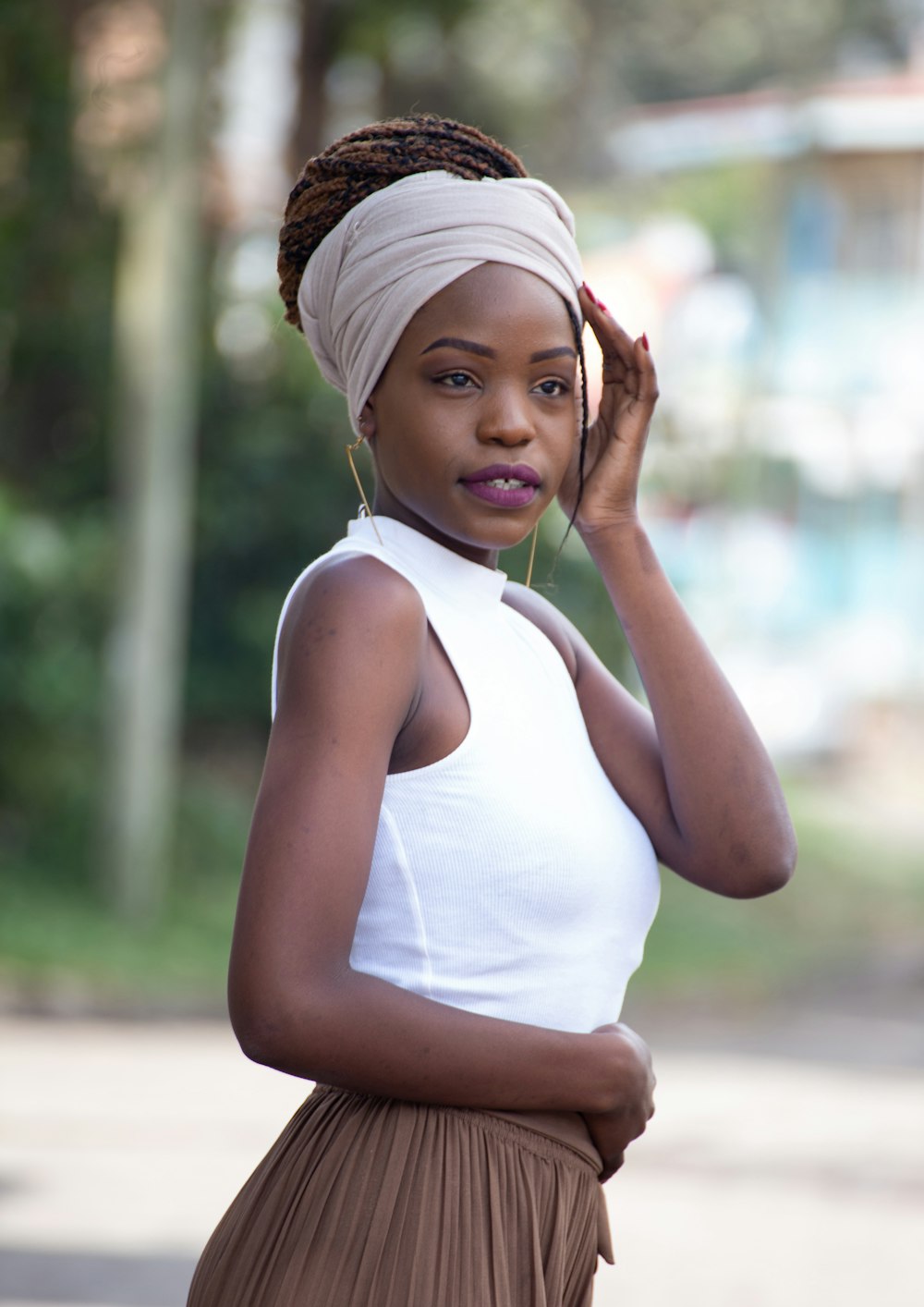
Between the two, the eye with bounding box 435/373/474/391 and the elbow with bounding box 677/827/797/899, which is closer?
the eye with bounding box 435/373/474/391

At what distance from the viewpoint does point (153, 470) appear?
8883 millimetres

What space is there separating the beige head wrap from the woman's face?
0.02 meters

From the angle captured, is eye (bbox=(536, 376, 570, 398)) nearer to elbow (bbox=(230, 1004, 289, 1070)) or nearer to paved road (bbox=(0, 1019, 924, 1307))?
elbow (bbox=(230, 1004, 289, 1070))

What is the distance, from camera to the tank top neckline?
1619mm

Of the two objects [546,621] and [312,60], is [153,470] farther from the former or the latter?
[546,621]

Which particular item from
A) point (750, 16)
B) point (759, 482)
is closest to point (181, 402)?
point (759, 482)

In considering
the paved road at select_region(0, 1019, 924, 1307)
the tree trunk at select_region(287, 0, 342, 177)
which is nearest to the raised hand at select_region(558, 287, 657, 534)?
the paved road at select_region(0, 1019, 924, 1307)

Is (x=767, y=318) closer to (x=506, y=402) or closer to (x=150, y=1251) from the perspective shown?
(x=150, y=1251)

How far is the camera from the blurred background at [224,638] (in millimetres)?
5605

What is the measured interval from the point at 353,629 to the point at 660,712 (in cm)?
39

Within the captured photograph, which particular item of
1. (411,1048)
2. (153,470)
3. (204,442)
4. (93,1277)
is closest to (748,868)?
(411,1048)

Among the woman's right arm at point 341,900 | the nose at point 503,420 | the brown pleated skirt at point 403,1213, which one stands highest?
the nose at point 503,420

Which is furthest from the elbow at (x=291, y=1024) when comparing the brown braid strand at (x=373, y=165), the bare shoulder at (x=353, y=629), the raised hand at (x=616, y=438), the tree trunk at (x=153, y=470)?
the tree trunk at (x=153, y=470)

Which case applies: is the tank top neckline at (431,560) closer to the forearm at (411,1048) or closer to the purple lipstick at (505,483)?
the purple lipstick at (505,483)
